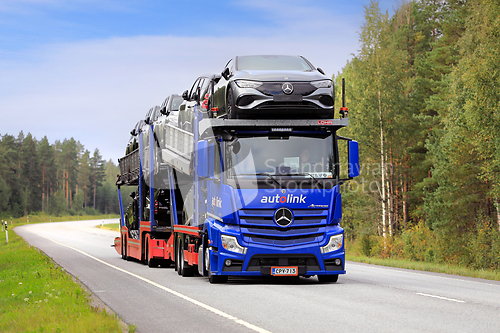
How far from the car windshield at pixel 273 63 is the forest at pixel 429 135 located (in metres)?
12.0

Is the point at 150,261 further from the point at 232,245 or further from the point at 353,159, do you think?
the point at 353,159

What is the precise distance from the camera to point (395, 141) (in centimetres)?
3594

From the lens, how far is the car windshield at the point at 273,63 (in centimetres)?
1331

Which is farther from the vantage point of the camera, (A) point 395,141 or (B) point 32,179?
(B) point 32,179

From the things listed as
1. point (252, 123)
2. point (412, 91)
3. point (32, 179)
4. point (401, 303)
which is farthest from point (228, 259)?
point (32, 179)

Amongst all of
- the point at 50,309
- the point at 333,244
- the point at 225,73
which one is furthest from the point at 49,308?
the point at 225,73

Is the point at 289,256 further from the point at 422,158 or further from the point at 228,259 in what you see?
the point at 422,158

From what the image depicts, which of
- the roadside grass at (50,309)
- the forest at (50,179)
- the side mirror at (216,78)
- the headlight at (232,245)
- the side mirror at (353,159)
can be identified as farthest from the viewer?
the forest at (50,179)

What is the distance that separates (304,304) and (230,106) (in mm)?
4825

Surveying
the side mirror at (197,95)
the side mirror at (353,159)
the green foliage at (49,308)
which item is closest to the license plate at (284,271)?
the side mirror at (353,159)

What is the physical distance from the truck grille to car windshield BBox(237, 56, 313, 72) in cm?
336

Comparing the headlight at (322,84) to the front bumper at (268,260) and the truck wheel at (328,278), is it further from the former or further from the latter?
the truck wheel at (328,278)

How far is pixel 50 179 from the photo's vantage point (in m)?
124

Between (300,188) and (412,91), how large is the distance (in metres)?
32.5
